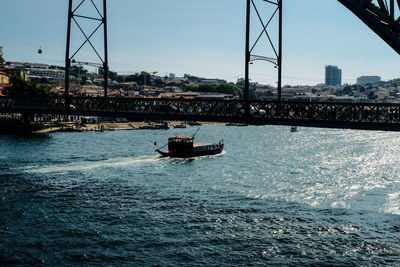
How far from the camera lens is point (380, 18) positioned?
84.5ft

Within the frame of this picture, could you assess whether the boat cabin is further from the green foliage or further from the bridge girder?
the green foliage

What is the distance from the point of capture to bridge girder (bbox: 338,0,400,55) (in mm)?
24656

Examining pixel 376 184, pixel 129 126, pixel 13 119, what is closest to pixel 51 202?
pixel 376 184

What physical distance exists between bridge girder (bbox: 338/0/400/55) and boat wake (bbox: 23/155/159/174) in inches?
1333

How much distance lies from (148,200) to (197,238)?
953 cm

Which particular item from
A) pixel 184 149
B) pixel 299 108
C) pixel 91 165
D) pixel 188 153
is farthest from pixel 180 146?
pixel 299 108

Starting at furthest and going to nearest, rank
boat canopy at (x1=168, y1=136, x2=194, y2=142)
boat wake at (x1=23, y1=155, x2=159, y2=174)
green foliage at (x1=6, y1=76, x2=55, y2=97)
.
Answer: green foliage at (x1=6, y1=76, x2=55, y2=97)
boat canopy at (x1=168, y1=136, x2=194, y2=142)
boat wake at (x1=23, y1=155, x2=159, y2=174)

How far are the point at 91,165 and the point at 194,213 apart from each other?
80.4 ft

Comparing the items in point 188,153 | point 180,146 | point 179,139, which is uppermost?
point 179,139

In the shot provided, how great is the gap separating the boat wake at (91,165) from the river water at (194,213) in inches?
4.7

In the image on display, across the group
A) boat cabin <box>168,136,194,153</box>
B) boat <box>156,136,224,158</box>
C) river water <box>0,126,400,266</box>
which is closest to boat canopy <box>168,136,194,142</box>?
boat <box>156,136,224,158</box>

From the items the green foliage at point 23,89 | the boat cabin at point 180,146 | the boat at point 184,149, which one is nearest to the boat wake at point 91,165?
the boat at point 184,149

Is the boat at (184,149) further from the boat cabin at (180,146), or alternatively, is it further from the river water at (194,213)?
the river water at (194,213)

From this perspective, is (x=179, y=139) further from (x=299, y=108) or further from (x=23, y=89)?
(x=23, y=89)
